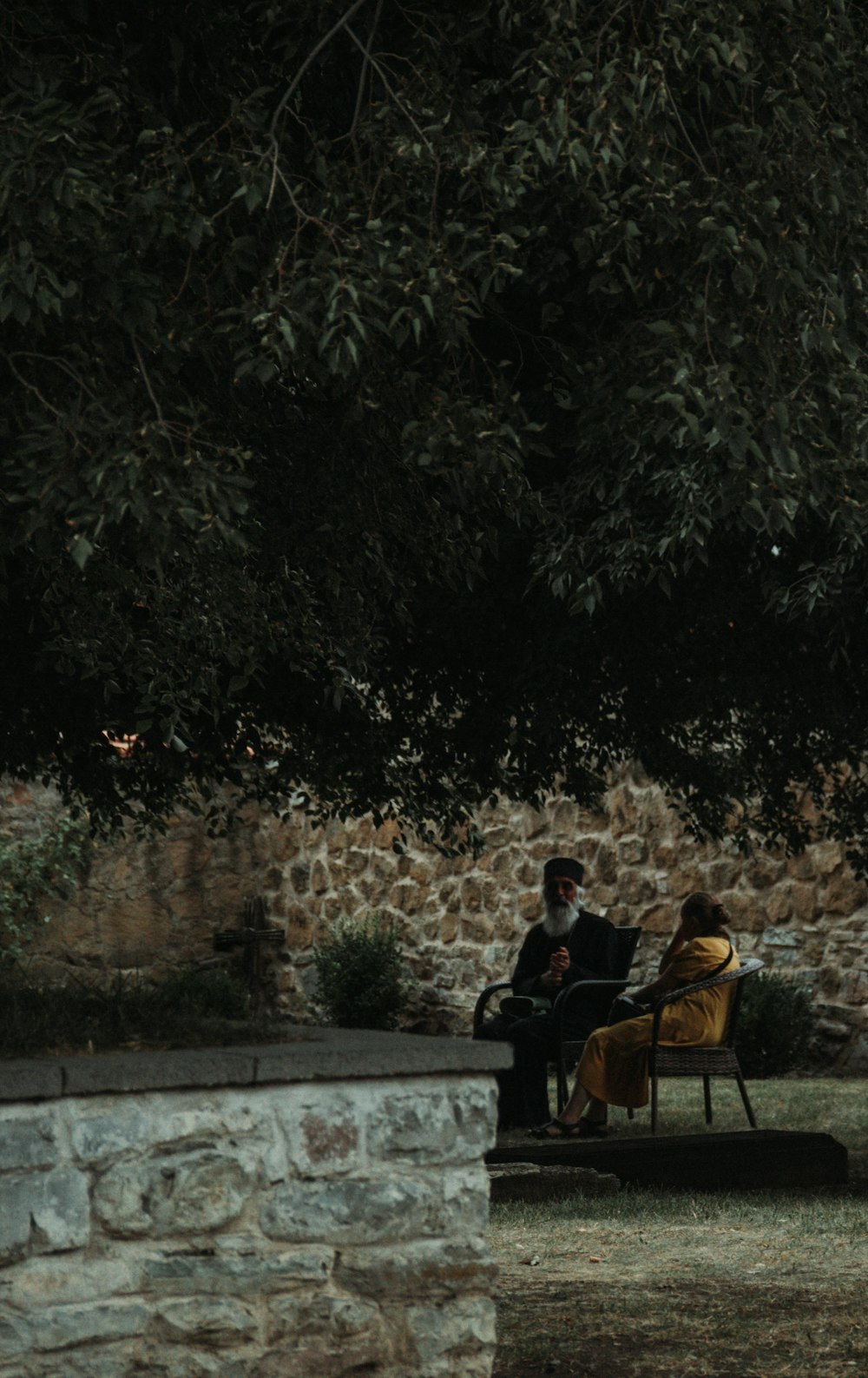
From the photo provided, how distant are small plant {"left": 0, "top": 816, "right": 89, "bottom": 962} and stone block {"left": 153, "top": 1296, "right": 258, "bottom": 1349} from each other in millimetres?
9718

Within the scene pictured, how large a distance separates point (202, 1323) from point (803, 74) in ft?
9.04

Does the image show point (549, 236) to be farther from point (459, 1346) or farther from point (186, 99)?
point (459, 1346)

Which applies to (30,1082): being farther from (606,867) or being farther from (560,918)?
(606,867)

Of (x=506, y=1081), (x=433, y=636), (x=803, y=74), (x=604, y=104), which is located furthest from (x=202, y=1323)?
(x=506, y=1081)

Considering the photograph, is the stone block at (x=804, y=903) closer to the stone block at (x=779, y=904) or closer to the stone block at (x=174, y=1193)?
the stone block at (x=779, y=904)

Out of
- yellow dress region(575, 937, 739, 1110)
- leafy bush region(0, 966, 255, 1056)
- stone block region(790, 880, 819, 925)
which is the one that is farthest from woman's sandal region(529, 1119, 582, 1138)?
leafy bush region(0, 966, 255, 1056)

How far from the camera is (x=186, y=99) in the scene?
3.75m

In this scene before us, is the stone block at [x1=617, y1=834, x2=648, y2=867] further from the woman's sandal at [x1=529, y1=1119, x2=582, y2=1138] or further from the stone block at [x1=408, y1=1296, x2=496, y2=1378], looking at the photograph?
the stone block at [x1=408, y1=1296, x2=496, y2=1378]

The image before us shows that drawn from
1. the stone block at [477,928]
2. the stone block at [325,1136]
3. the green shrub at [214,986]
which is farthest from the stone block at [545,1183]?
the stone block at [477,928]

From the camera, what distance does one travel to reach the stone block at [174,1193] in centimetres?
353

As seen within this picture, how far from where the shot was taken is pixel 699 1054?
27.6 feet

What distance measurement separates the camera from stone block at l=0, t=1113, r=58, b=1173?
3.42 m

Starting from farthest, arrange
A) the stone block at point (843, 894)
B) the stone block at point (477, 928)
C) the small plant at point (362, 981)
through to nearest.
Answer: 1. the small plant at point (362, 981)
2. the stone block at point (477, 928)
3. the stone block at point (843, 894)

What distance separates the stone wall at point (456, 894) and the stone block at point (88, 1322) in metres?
7.85
